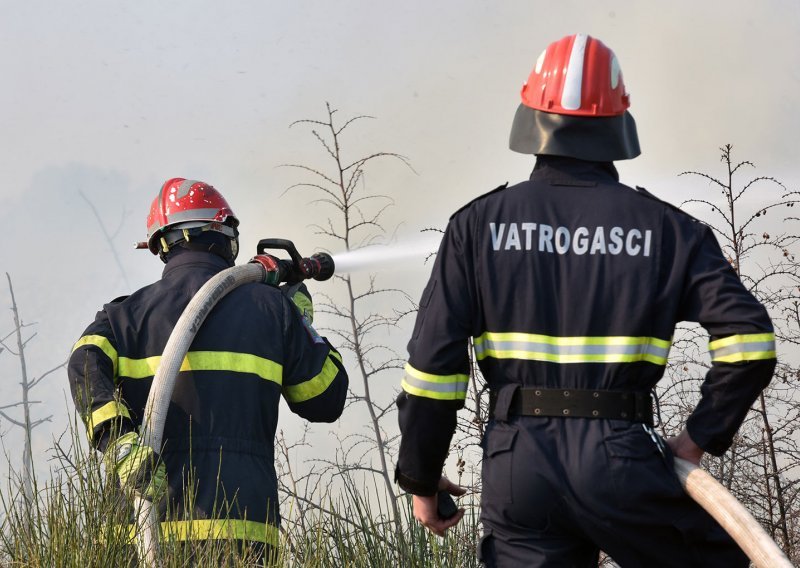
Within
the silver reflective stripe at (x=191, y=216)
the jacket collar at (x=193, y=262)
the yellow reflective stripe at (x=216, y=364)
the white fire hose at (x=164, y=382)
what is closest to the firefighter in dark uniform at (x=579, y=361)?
the white fire hose at (x=164, y=382)

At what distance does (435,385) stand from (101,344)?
193 cm

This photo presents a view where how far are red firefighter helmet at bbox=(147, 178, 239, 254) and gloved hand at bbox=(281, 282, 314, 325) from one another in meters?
0.43

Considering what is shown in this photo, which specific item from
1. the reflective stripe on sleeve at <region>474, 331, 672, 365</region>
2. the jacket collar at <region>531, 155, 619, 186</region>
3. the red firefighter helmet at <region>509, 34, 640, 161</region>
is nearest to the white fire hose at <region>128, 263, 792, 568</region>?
the reflective stripe on sleeve at <region>474, 331, 672, 365</region>

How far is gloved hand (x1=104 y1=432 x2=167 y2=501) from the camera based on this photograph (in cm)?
392

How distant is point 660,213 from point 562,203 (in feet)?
0.94

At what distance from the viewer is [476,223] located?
129 inches

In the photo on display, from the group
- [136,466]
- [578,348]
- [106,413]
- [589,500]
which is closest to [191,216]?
[106,413]

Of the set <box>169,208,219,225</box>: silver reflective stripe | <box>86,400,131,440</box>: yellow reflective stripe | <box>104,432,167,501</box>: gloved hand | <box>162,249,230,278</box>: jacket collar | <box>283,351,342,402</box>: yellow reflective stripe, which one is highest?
<box>169,208,219,225</box>: silver reflective stripe

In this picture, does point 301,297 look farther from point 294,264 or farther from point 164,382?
point 164,382

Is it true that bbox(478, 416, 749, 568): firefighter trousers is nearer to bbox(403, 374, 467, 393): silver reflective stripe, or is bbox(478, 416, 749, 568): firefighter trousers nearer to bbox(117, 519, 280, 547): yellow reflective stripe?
bbox(403, 374, 467, 393): silver reflective stripe

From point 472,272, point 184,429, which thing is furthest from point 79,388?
point 472,272

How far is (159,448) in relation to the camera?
438 centimetres

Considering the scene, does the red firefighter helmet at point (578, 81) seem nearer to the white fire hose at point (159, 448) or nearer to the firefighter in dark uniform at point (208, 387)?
the white fire hose at point (159, 448)

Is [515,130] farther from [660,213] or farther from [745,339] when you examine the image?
[745,339]
